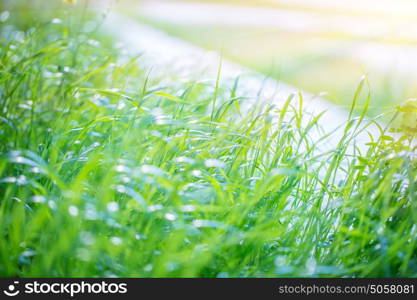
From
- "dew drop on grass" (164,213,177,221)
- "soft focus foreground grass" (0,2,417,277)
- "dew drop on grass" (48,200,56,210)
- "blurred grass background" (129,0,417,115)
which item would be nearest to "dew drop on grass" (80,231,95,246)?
"soft focus foreground grass" (0,2,417,277)

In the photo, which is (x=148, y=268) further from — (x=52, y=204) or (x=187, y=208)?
(x=52, y=204)

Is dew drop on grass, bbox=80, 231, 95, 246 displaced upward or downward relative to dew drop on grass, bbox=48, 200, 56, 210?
downward

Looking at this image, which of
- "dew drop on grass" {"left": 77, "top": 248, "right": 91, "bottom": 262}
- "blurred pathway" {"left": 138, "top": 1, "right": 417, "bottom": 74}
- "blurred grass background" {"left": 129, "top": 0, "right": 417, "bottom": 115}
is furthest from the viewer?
"blurred pathway" {"left": 138, "top": 1, "right": 417, "bottom": 74}

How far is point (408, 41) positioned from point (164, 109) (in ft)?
18.5

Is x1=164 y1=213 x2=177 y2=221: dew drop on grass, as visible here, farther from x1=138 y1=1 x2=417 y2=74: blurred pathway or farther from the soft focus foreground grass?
x1=138 y1=1 x2=417 y2=74: blurred pathway

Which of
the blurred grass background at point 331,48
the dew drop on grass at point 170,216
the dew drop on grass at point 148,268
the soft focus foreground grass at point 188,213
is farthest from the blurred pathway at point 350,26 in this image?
the dew drop on grass at point 148,268

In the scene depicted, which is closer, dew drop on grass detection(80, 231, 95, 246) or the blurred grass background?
dew drop on grass detection(80, 231, 95, 246)

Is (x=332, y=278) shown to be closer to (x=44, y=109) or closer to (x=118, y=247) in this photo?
(x=118, y=247)

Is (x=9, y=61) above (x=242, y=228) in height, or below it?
above

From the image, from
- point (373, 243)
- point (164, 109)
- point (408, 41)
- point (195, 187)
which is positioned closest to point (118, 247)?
point (195, 187)

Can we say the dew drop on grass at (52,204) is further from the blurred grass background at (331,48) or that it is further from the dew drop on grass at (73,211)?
the blurred grass background at (331,48)

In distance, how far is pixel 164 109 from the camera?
2.61 m

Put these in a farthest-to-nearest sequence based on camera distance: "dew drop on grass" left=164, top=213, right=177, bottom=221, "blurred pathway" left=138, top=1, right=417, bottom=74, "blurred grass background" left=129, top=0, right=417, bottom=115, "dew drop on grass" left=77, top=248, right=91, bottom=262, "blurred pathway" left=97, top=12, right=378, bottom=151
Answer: "blurred pathway" left=138, top=1, right=417, bottom=74 < "blurred grass background" left=129, top=0, right=417, bottom=115 < "blurred pathway" left=97, top=12, right=378, bottom=151 < "dew drop on grass" left=164, top=213, right=177, bottom=221 < "dew drop on grass" left=77, top=248, right=91, bottom=262

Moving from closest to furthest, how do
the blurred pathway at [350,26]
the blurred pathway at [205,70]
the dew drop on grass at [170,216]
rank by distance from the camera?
1. the dew drop on grass at [170,216]
2. the blurred pathway at [205,70]
3. the blurred pathway at [350,26]
